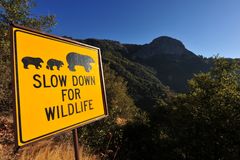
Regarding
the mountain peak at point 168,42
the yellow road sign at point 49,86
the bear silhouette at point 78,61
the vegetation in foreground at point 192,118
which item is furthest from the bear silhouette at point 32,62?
the mountain peak at point 168,42

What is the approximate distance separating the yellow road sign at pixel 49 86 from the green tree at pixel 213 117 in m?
8.95

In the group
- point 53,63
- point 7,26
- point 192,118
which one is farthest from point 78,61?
point 192,118

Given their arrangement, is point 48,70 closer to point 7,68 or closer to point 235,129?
point 7,68

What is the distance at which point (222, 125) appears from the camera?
388 inches

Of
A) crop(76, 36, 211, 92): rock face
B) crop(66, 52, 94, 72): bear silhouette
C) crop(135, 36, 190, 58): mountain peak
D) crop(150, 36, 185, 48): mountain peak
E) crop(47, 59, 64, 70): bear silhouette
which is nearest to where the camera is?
crop(47, 59, 64, 70): bear silhouette

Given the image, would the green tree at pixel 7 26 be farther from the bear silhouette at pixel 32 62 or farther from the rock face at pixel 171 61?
the rock face at pixel 171 61

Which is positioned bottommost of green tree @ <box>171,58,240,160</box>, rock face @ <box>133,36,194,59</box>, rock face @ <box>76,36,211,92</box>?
green tree @ <box>171,58,240,160</box>

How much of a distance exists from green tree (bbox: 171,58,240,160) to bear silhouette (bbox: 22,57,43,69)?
9.62 meters

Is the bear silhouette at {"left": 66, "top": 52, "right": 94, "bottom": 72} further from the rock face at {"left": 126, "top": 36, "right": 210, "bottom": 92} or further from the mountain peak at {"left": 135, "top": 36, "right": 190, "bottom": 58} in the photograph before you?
the mountain peak at {"left": 135, "top": 36, "right": 190, "bottom": 58}

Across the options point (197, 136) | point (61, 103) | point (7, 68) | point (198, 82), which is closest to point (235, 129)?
point (197, 136)

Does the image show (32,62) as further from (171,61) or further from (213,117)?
(171,61)

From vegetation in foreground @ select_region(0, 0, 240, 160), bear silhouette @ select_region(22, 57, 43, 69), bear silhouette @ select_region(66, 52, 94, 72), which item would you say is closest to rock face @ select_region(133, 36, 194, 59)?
vegetation in foreground @ select_region(0, 0, 240, 160)

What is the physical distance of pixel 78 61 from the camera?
2.33 metres

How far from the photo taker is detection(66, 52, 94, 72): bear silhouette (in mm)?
2188
